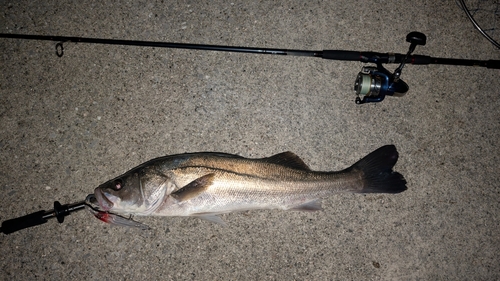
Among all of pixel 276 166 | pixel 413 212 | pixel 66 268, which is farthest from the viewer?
pixel 413 212

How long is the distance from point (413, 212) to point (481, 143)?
3.10 ft

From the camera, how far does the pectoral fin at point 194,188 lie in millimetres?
1862

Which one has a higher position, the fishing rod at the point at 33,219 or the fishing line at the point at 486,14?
the fishing rod at the point at 33,219

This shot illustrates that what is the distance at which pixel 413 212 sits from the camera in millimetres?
2410

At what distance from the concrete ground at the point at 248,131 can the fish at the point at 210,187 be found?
0.37m

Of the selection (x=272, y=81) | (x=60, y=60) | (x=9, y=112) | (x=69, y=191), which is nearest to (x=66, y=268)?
(x=69, y=191)

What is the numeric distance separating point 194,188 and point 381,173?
4.79 feet

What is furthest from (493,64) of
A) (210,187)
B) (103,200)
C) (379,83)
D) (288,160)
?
(103,200)

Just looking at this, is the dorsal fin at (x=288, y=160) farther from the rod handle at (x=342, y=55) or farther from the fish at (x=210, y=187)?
the rod handle at (x=342, y=55)

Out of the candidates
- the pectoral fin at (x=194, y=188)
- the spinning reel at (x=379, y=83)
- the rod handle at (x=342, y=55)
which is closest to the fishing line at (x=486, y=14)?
the spinning reel at (x=379, y=83)

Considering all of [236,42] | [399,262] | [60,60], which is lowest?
[399,262]

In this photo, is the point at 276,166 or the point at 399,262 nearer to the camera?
the point at 276,166

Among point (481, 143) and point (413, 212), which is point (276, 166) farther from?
point (481, 143)

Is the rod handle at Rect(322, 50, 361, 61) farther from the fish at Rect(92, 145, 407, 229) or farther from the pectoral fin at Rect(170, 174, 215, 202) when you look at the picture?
the pectoral fin at Rect(170, 174, 215, 202)
